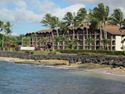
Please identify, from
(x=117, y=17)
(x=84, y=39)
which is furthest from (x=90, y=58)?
(x=84, y=39)

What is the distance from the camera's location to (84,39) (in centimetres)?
14375

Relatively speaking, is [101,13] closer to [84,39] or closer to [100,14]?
[100,14]

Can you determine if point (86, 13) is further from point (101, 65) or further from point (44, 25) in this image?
point (101, 65)

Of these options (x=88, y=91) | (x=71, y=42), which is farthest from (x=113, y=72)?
(x=71, y=42)

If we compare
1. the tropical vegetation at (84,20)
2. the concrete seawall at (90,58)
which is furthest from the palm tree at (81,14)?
the concrete seawall at (90,58)

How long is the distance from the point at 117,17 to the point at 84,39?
64.5 feet

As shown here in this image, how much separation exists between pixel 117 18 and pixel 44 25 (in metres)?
41.5

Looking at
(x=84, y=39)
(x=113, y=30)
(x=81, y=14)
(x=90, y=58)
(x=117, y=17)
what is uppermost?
(x=81, y=14)

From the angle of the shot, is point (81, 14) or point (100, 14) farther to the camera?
point (81, 14)

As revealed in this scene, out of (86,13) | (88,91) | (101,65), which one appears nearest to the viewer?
(88,91)

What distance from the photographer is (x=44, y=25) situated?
6348 inches

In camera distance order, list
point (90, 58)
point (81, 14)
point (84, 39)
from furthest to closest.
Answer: point (84, 39), point (81, 14), point (90, 58)

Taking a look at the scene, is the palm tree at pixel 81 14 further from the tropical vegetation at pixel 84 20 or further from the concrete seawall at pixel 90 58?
the concrete seawall at pixel 90 58

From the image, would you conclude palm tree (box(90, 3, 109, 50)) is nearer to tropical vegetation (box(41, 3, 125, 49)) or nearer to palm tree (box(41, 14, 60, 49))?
tropical vegetation (box(41, 3, 125, 49))
